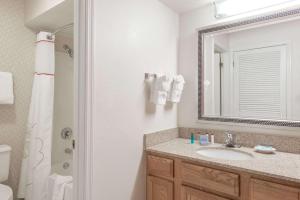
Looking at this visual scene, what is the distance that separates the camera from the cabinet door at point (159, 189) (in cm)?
160

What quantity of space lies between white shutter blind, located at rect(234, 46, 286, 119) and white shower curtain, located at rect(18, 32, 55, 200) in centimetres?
192

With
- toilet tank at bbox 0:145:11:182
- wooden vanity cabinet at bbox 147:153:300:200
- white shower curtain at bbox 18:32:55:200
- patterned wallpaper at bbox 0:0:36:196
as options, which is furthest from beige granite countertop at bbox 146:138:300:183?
patterned wallpaper at bbox 0:0:36:196

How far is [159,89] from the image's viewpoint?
172 cm

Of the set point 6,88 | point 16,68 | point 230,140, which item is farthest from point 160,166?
point 16,68

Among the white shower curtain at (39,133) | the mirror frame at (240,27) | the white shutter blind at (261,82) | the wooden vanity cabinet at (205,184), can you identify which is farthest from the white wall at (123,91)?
the white shower curtain at (39,133)

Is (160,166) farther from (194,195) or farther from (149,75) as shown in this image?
(149,75)

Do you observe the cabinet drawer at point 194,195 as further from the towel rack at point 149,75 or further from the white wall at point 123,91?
the towel rack at point 149,75

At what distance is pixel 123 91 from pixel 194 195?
35.4 inches

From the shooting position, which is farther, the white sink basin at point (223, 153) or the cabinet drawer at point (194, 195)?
the white sink basin at point (223, 153)

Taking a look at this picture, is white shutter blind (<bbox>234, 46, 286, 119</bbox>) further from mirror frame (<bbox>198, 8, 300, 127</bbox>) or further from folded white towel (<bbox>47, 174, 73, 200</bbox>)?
folded white towel (<bbox>47, 174, 73, 200</bbox>)

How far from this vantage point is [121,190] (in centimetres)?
155

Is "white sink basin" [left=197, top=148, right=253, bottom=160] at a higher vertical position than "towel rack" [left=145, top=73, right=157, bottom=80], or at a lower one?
lower

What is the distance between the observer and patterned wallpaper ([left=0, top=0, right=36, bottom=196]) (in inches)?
88.4

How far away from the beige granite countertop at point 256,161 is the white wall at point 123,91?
0.81 ft
